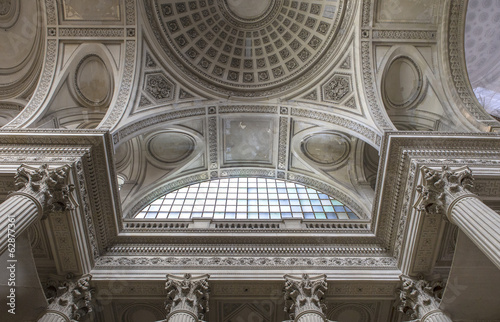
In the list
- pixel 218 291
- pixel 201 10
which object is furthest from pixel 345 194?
pixel 201 10

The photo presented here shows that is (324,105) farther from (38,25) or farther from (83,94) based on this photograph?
(38,25)

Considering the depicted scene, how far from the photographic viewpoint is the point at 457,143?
1131 centimetres

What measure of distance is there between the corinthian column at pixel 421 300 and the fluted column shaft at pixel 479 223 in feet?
7.68

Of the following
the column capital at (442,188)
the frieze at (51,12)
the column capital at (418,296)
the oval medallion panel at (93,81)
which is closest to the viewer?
the column capital at (442,188)

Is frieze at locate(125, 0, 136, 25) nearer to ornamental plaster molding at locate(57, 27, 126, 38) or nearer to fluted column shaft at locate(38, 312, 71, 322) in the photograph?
ornamental plaster molding at locate(57, 27, 126, 38)

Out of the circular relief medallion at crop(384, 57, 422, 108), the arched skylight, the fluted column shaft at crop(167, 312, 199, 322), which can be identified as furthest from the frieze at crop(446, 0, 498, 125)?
the fluted column shaft at crop(167, 312, 199, 322)

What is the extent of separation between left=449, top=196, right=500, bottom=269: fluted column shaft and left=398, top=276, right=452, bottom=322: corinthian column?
234 cm

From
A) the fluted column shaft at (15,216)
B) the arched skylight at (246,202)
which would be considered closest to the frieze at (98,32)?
the arched skylight at (246,202)

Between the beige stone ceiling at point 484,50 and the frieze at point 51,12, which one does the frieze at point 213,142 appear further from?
the beige stone ceiling at point 484,50

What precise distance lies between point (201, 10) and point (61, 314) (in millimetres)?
14484

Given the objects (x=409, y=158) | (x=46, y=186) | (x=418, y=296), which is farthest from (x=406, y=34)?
(x=46, y=186)

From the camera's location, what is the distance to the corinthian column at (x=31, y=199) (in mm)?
7866

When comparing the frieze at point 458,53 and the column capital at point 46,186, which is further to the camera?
the frieze at point 458,53

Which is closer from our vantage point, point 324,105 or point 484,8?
point 324,105
